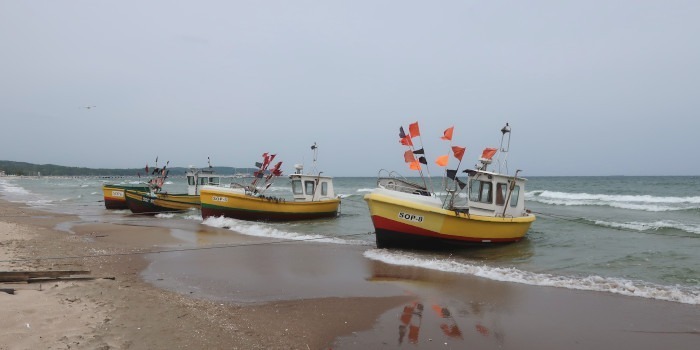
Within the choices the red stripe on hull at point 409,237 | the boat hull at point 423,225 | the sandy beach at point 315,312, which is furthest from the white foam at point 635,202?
the sandy beach at point 315,312

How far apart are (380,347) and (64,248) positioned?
10305 mm

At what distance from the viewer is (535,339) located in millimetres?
6000

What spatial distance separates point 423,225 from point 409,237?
1.80 ft

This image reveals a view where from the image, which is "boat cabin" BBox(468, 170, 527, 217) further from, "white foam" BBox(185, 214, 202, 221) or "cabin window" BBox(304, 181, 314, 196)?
"white foam" BBox(185, 214, 202, 221)

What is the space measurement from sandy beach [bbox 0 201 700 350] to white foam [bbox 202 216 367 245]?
4.73 metres

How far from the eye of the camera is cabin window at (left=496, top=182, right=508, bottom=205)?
44.4ft

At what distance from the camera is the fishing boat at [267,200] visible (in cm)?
2017

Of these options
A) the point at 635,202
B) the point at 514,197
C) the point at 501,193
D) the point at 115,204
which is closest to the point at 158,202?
the point at 115,204

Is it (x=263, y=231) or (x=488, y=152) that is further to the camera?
(x=263, y=231)

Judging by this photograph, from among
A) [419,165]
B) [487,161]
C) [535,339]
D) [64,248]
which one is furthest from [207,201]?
[535,339]

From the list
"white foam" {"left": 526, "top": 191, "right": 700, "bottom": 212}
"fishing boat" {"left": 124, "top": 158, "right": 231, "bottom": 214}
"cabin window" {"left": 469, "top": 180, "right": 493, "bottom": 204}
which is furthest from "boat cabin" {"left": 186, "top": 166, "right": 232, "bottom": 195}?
"white foam" {"left": 526, "top": 191, "right": 700, "bottom": 212}

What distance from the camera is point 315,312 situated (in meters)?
6.95

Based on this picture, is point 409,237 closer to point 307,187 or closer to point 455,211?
point 455,211

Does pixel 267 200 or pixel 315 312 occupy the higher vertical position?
pixel 267 200
